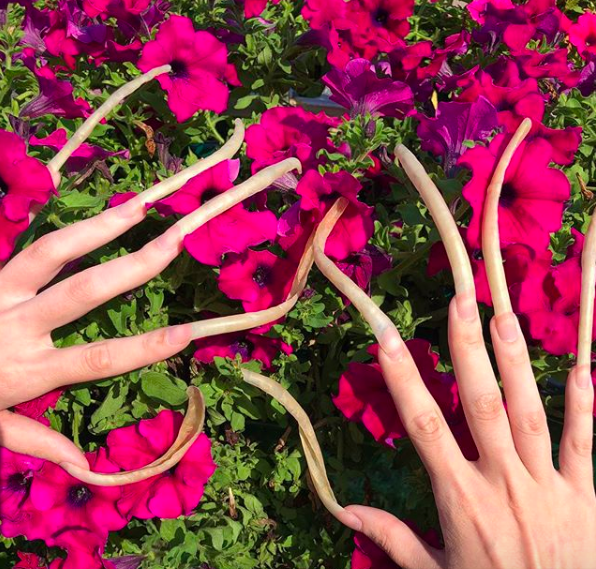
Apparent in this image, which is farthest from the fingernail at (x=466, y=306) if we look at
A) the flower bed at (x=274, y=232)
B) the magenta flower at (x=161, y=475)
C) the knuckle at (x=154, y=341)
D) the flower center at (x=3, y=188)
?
the flower center at (x=3, y=188)

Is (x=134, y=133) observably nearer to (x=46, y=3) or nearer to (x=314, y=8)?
(x=314, y=8)

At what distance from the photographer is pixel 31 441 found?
891mm

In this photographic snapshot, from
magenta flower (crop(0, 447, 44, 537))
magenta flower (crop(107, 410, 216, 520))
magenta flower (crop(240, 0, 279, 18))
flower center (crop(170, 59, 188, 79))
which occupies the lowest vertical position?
magenta flower (crop(0, 447, 44, 537))

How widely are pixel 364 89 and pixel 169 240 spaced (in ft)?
1.38

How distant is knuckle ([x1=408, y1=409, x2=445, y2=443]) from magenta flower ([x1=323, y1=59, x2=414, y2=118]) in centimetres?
50

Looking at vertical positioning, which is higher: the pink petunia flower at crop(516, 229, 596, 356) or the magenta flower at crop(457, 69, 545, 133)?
the magenta flower at crop(457, 69, 545, 133)

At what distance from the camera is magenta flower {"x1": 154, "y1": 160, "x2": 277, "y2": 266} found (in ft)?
2.86

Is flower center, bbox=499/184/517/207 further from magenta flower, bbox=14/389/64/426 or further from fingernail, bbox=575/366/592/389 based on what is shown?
magenta flower, bbox=14/389/64/426

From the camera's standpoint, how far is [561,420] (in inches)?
46.1

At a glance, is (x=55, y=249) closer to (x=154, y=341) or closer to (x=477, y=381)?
(x=154, y=341)

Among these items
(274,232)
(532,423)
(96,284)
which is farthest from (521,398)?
(96,284)

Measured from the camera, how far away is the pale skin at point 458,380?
77 centimetres

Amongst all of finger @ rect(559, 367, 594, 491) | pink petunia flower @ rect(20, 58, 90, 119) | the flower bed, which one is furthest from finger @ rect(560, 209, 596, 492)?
pink petunia flower @ rect(20, 58, 90, 119)

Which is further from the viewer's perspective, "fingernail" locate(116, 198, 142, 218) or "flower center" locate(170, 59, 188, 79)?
"flower center" locate(170, 59, 188, 79)
